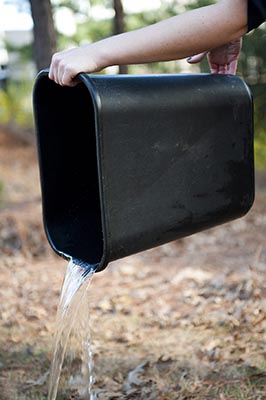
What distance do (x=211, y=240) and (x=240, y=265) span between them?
866mm

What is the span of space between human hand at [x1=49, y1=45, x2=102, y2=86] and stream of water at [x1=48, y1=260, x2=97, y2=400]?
0.62 m

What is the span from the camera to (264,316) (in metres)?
3.22

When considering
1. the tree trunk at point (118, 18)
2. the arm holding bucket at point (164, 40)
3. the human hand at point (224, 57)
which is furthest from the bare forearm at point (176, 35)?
the tree trunk at point (118, 18)

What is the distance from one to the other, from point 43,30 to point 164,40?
4356mm

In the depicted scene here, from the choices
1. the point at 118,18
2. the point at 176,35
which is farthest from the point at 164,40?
the point at 118,18

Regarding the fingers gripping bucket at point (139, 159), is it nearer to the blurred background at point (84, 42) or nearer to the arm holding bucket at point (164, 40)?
the arm holding bucket at point (164, 40)

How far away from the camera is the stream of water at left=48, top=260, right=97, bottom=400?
7.07ft

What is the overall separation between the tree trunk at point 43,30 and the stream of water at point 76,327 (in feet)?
12.4

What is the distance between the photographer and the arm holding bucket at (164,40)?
6.07 ft

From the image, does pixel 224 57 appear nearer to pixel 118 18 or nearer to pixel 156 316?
pixel 156 316

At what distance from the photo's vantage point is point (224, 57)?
93.2 inches

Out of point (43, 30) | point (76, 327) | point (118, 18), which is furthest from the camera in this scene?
point (118, 18)

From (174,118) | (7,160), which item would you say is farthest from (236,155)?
(7,160)

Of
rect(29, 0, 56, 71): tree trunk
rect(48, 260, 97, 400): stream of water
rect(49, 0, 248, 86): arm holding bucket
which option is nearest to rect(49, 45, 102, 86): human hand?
rect(49, 0, 248, 86): arm holding bucket
